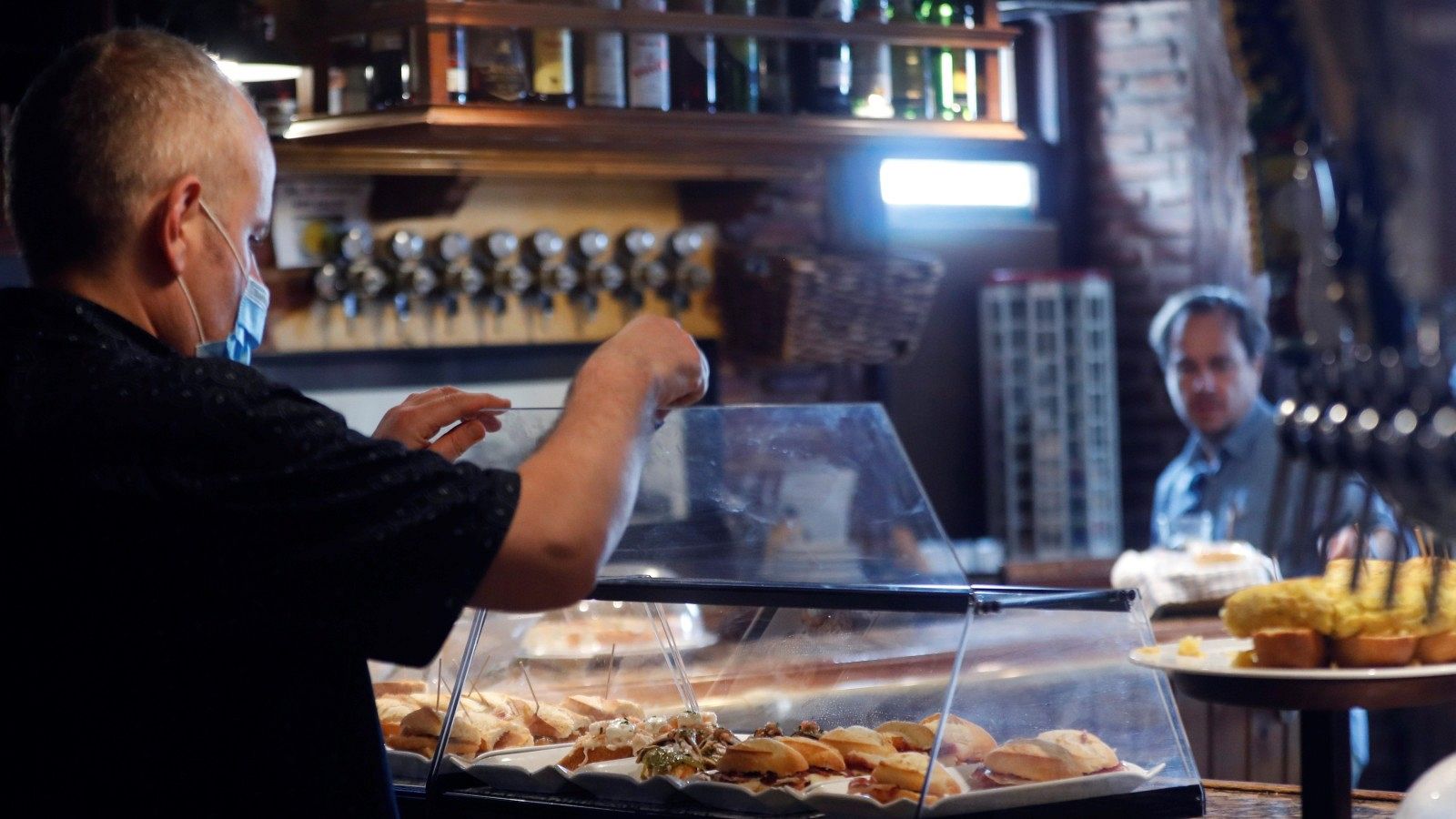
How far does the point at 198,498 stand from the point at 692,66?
3042 millimetres

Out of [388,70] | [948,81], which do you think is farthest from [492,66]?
[948,81]

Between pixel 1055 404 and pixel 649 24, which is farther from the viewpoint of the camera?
pixel 1055 404

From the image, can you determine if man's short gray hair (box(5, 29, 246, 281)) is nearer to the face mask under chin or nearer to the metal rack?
the face mask under chin

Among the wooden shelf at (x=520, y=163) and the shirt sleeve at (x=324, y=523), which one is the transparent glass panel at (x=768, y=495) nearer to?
the shirt sleeve at (x=324, y=523)

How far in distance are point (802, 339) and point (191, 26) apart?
6.21 ft

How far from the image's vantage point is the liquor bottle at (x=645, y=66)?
4121 mm

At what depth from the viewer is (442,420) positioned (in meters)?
1.96

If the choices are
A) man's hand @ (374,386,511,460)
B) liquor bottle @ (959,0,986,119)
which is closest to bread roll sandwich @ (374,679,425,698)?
man's hand @ (374,386,511,460)

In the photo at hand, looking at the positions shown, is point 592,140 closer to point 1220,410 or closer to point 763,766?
point 1220,410

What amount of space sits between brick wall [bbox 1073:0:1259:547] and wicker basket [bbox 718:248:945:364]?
1183 mm

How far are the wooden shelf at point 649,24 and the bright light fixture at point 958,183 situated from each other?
3.24ft

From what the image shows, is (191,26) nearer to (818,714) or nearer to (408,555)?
(818,714)

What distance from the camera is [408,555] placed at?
54.3 inches

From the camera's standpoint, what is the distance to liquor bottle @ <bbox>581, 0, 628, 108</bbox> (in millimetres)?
4062
